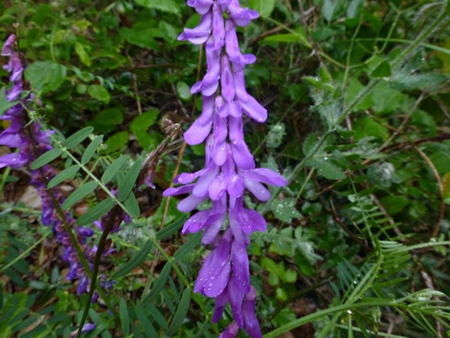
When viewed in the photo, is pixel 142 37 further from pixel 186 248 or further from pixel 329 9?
pixel 186 248

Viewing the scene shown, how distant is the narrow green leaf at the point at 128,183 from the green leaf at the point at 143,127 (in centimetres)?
108

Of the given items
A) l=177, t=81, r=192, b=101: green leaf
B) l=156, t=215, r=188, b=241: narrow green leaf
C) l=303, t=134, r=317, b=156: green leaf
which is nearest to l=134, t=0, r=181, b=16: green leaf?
l=177, t=81, r=192, b=101: green leaf

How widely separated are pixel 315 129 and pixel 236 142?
5.35 feet

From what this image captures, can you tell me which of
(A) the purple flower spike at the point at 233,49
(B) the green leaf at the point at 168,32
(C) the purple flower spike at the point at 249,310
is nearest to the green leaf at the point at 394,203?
(C) the purple flower spike at the point at 249,310

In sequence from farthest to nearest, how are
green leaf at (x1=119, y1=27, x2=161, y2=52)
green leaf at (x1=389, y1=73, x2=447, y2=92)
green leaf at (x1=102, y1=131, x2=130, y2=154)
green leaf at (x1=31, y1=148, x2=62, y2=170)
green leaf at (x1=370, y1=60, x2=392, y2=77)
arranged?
green leaf at (x1=119, y1=27, x2=161, y2=52)
green leaf at (x1=102, y1=131, x2=130, y2=154)
green leaf at (x1=389, y1=73, x2=447, y2=92)
green leaf at (x1=370, y1=60, x2=392, y2=77)
green leaf at (x1=31, y1=148, x2=62, y2=170)

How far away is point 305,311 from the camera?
6.36ft

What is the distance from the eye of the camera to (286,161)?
2289 millimetres

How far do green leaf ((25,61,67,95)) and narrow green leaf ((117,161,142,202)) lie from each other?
1.17 m

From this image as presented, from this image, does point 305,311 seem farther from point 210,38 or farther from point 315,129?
point 210,38

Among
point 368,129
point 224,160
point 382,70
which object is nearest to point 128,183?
point 224,160

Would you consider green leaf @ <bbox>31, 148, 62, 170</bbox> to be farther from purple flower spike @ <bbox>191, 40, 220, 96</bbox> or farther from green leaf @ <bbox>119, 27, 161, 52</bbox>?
green leaf @ <bbox>119, 27, 161, 52</bbox>

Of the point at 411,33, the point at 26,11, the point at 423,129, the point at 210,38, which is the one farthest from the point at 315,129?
the point at 26,11

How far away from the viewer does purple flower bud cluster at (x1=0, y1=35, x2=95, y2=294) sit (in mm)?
1117

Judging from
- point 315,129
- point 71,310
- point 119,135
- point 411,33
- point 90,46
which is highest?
point 90,46
